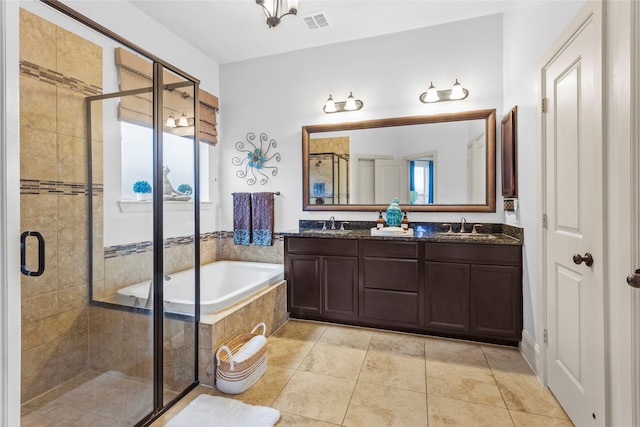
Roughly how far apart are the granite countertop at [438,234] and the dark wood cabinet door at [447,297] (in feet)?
0.73

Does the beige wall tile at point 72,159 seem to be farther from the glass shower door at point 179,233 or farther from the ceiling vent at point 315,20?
the ceiling vent at point 315,20

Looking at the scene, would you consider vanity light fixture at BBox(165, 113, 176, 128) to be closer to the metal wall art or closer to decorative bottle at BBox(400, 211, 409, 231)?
the metal wall art

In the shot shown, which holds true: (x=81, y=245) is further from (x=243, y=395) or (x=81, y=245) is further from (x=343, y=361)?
(x=343, y=361)

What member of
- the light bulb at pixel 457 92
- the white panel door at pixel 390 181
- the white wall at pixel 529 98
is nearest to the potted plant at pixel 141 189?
the white panel door at pixel 390 181

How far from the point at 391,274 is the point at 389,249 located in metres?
0.22

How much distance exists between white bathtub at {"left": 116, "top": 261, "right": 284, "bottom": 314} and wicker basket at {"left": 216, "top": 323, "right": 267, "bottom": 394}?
1.10 ft

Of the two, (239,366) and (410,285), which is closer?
(239,366)

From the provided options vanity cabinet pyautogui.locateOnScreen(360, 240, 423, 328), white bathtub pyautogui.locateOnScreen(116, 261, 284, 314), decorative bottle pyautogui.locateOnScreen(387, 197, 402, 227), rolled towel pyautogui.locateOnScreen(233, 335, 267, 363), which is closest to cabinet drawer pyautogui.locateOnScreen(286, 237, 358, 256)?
vanity cabinet pyautogui.locateOnScreen(360, 240, 423, 328)

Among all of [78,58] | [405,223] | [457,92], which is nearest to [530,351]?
[405,223]

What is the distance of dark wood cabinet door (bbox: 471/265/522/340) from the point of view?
238 centimetres

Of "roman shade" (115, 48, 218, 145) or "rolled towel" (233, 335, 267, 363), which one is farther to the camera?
"rolled towel" (233, 335, 267, 363)

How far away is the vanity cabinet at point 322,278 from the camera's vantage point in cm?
280

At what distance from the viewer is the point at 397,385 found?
1.97 meters

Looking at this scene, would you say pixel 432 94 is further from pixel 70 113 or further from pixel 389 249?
pixel 70 113
